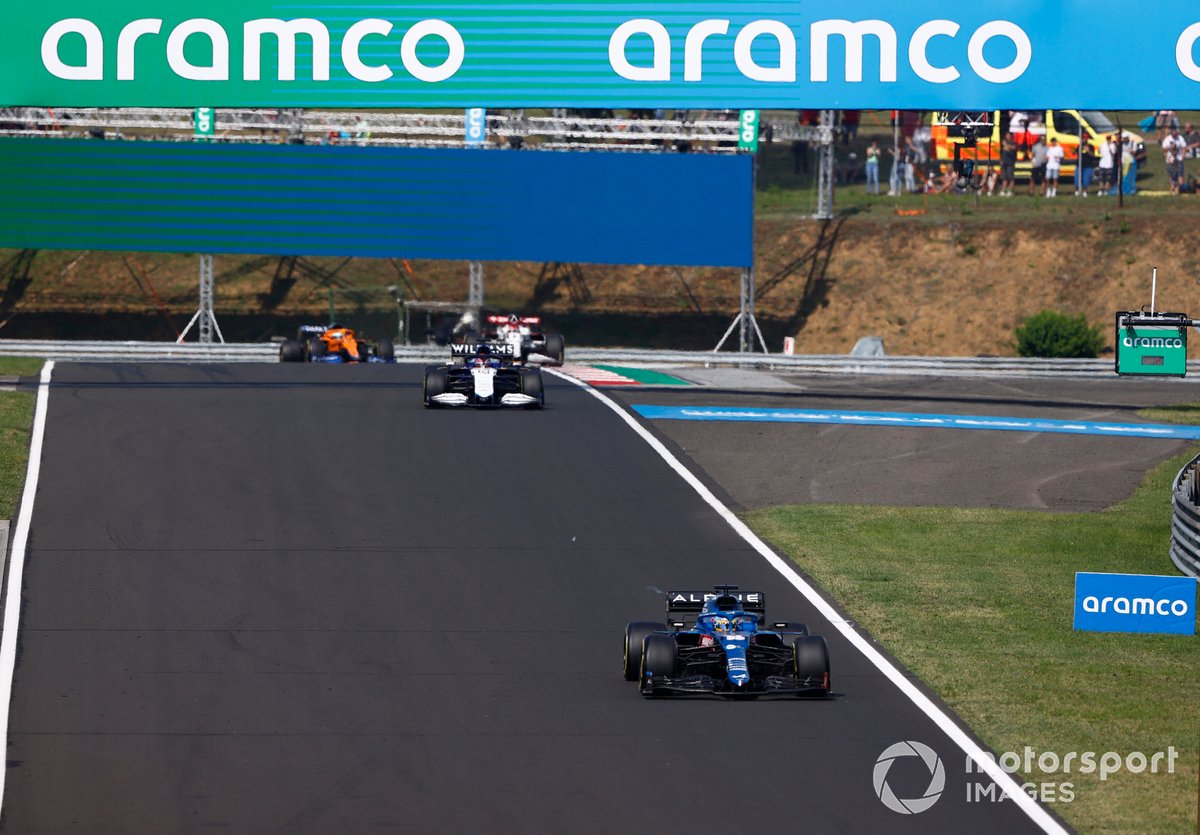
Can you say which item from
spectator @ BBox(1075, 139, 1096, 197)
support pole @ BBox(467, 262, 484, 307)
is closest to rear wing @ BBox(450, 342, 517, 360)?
support pole @ BBox(467, 262, 484, 307)

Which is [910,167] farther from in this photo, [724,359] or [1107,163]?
[724,359]

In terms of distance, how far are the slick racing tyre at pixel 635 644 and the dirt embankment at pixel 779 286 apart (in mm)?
34425

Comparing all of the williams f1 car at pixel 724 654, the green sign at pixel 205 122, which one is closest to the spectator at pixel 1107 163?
the green sign at pixel 205 122

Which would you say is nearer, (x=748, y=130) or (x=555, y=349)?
(x=555, y=349)

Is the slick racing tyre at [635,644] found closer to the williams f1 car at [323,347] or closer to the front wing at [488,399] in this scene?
the front wing at [488,399]

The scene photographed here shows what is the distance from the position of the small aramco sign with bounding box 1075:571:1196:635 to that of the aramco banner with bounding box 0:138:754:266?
2740 cm

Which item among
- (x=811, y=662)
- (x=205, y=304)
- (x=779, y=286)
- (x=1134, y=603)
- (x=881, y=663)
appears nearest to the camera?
(x=811, y=662)

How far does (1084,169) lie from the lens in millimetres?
50500

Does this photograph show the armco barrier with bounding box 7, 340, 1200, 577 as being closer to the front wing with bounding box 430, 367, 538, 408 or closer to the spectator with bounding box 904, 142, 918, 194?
the front wing with bounding box 430, 367, 538, 408

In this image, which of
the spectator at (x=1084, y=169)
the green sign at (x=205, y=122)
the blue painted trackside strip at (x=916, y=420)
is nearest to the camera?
the blue painted trackside strip at (x=916, y=420)

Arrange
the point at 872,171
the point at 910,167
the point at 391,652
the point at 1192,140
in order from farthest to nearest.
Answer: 1. the point at 910,167
2. the point at 872,171
3. the point at 1192,140
4. the point at 391,652

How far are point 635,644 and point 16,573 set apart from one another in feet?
23.0

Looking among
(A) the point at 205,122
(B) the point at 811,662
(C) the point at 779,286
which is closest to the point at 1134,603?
(B) the point at 811,662

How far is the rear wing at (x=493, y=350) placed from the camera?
2811 cm
